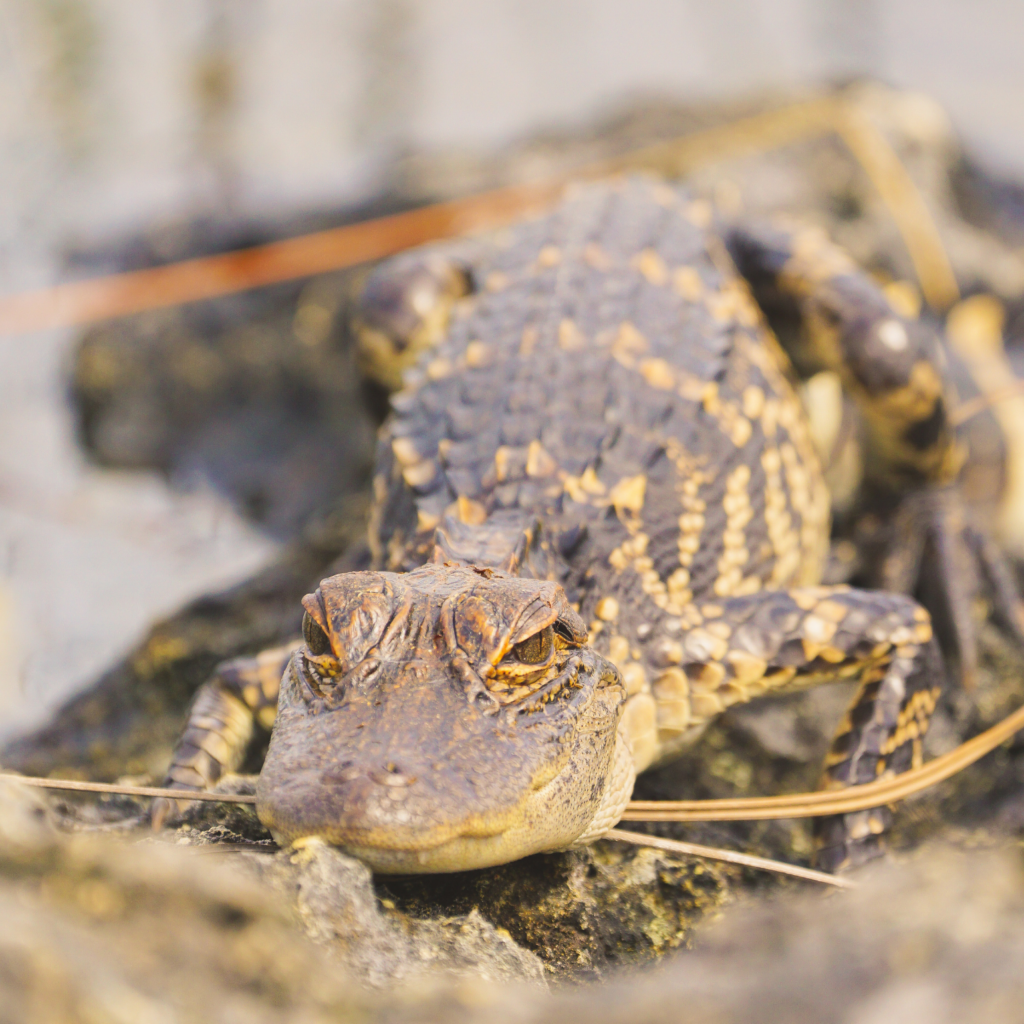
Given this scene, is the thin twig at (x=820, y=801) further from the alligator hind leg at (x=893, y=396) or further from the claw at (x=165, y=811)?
the alligator hind leg at (x=893, y=396)

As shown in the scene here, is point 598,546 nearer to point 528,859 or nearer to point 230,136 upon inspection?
point 528,859

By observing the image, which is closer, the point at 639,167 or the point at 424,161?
the point at 639,167

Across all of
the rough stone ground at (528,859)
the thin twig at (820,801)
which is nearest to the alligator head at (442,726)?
the rough stone ground at (528,859)

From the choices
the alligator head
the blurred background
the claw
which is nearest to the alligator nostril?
the alligator head

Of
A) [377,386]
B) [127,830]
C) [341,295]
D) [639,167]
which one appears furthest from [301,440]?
[127,830]

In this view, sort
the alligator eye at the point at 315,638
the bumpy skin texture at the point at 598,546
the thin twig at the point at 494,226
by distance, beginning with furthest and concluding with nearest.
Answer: the thin twig at the point at 494,226 → the alligator eye at the point at 315,638 → the bumpy skin texture at the point at 598,546

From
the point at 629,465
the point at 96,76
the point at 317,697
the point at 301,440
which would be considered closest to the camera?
the point at 317,697

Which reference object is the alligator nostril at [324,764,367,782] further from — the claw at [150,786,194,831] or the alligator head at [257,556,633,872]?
the claw at [150,786,194,831]

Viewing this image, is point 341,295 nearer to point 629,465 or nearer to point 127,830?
point 629,465
